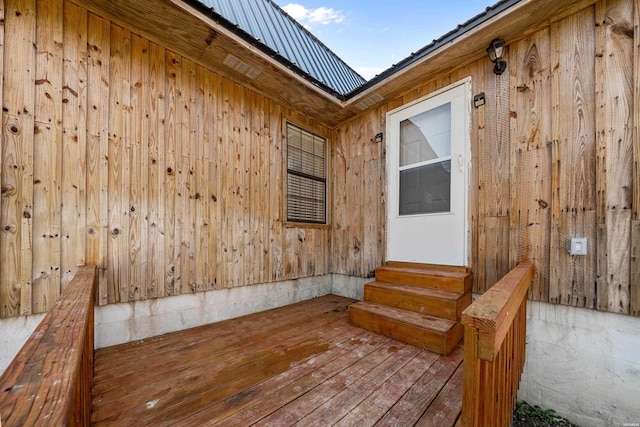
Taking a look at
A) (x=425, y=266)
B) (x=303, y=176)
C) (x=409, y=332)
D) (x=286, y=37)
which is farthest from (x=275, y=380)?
(x=286, y=37)

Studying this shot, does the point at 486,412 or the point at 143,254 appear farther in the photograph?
the point at 143,254

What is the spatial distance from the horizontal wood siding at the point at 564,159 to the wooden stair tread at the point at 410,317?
0.65 metres

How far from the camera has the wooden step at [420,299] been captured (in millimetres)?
2199

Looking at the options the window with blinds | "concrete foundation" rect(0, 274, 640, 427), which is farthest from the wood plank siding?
the window with blinds

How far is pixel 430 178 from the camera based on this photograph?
2.87m

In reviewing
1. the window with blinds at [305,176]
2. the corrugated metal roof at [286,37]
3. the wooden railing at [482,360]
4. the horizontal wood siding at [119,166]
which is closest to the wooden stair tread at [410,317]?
the wooden railing at [482,360]

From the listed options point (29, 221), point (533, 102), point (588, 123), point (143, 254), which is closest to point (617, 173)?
point (588, 123)

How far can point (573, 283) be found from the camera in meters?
1.92

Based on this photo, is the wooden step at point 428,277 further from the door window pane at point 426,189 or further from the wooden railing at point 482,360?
the wooden railing at point 482,360

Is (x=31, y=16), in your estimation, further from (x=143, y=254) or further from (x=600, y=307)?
(x=600, y=307)

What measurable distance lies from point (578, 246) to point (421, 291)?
126cm

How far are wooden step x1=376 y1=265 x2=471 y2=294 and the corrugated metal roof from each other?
248 cm

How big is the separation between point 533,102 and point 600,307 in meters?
1.73

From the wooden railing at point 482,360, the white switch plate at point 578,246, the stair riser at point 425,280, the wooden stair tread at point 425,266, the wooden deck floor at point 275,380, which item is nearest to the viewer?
the wooden railing at point 482,360
